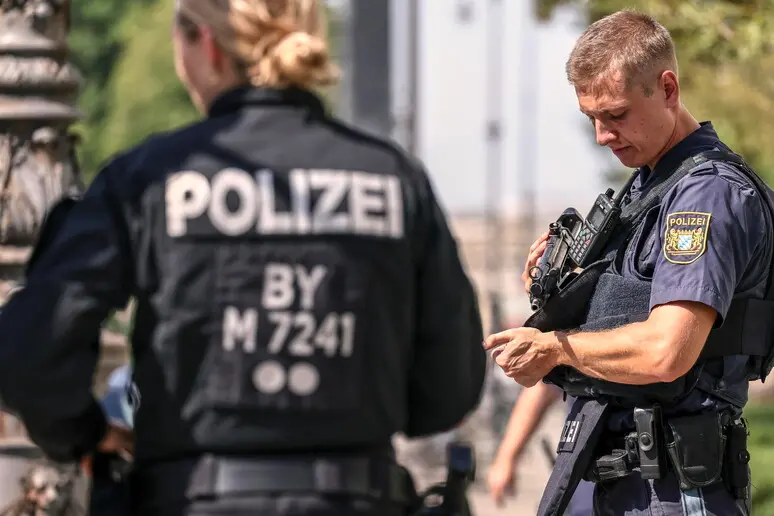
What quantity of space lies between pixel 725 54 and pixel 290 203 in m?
5.71

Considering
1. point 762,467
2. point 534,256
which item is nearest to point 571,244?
point 534,256

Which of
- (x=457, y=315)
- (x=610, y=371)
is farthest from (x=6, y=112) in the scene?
(x=610, y=371)

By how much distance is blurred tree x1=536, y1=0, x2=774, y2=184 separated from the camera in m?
8.30

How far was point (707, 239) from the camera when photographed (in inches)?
138

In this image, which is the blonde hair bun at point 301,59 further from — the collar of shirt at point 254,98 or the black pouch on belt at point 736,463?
the black pouch on belt at point 736,463

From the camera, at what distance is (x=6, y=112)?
16.2 ft

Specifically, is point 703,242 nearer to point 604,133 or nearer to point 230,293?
point 604,133

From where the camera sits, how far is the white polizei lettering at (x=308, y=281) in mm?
3518

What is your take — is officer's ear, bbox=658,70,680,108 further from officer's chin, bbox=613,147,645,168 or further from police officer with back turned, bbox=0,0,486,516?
police officer with back turned, bbox=0,0,486,516

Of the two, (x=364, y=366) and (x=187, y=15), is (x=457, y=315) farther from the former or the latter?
(x=187, y=15)

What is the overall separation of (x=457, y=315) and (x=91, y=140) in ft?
174

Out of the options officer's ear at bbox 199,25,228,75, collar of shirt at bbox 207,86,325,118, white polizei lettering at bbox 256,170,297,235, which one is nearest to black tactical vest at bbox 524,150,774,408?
white polizei lettering at bbox 256,170,297,235

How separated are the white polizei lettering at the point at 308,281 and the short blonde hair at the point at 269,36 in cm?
42

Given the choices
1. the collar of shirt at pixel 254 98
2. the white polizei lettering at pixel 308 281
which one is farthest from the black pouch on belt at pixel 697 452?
the collar of shirt at pixel 254 98
